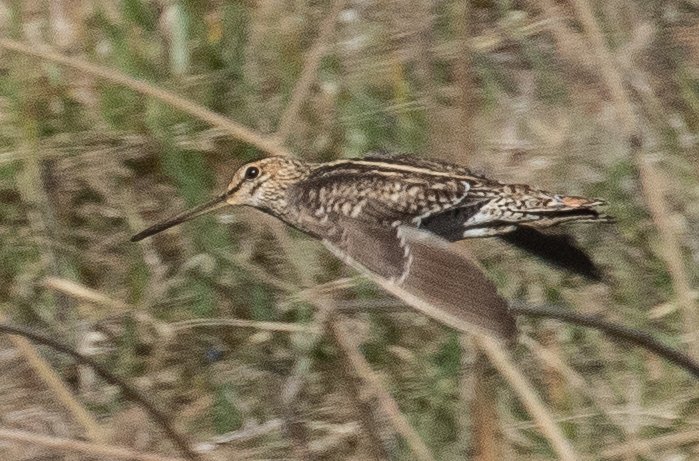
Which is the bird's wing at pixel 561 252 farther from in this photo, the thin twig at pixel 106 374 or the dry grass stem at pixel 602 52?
the thin twig at pixel 106 374

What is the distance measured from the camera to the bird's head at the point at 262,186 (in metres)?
2.93

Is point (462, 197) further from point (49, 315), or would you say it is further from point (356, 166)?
point (49, 315)

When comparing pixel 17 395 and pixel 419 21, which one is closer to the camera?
pixel 17 395

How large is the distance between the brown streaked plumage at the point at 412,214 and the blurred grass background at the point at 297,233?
0.74 ft

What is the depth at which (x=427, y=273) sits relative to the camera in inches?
96.7

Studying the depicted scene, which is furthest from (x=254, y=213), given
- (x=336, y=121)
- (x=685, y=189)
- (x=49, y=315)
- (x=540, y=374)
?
(x=685, y=189)

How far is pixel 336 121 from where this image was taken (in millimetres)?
3566

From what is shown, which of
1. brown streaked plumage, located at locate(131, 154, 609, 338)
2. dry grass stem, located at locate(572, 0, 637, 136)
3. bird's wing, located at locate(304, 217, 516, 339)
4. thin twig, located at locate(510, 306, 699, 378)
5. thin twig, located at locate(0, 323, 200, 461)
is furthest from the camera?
dry grass stem, located at locate(572, 0, 637, 136)

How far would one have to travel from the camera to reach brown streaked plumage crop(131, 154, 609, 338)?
2482 mm

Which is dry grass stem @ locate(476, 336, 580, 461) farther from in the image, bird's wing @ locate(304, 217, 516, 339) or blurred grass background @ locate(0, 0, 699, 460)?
blurred grass background @ locate(0, 0, 699, 460)

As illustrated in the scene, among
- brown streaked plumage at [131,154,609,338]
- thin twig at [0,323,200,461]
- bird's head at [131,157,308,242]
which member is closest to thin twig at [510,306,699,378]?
brown streaked plumage at [131,154,609,338]

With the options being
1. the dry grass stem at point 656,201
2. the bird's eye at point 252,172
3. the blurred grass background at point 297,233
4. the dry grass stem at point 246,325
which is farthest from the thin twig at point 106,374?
the dry grass stem at point 656,201

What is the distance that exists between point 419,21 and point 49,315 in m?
1.18

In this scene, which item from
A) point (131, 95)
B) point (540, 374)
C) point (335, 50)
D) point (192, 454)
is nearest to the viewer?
point (192, 454)
